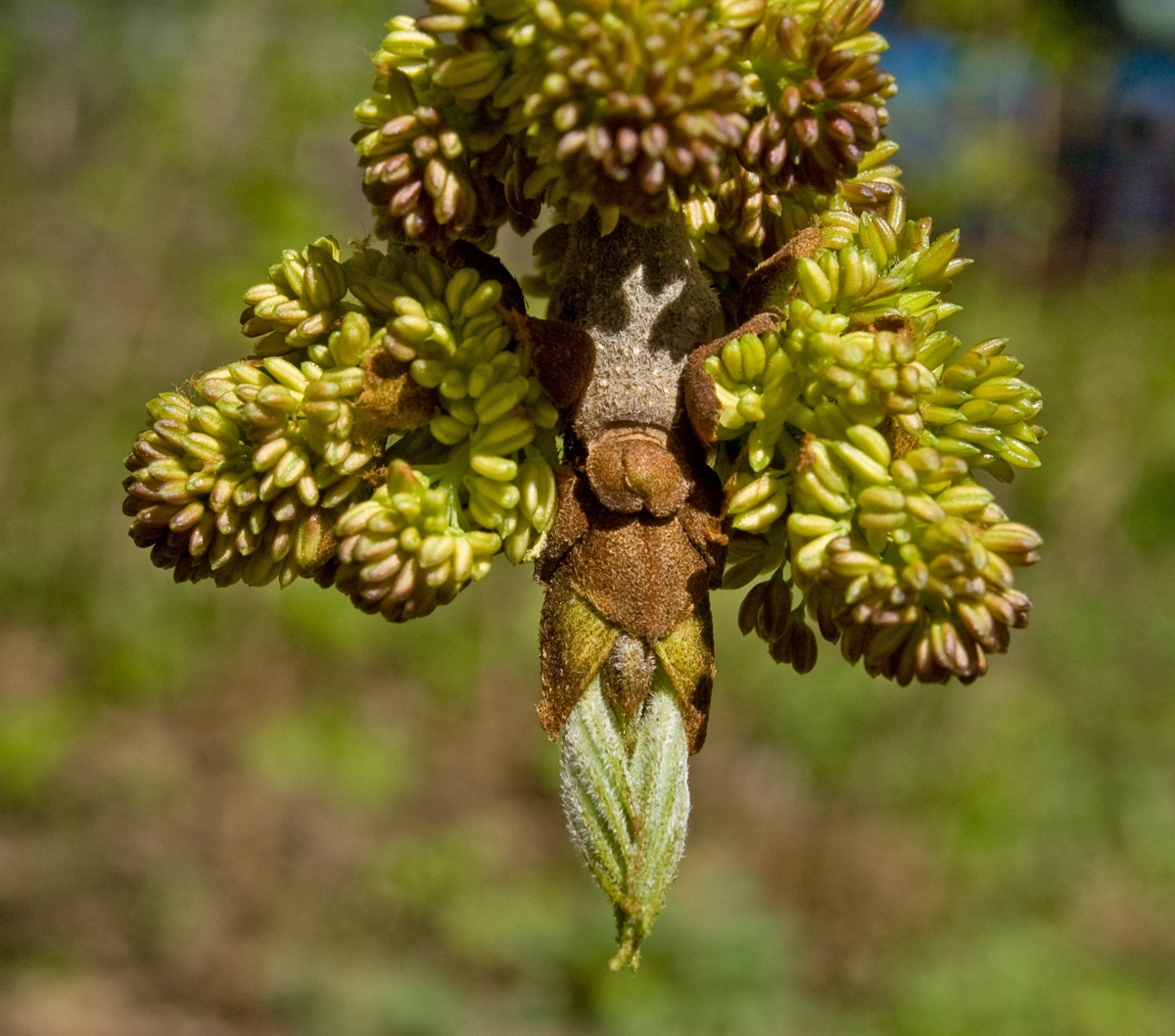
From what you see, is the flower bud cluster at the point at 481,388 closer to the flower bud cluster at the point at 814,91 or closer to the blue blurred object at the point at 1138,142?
the flower bud cluster at the point at 814,91

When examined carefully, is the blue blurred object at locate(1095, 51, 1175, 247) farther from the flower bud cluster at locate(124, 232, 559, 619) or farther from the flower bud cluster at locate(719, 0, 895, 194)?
the flower bud cluster at locate(124, 232, 559, 619)

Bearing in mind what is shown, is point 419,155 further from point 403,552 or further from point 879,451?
point 879,451

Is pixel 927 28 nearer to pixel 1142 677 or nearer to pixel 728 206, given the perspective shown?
pixel 728 206

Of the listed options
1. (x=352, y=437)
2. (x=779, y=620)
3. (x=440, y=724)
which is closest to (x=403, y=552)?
(x=352, y=437)

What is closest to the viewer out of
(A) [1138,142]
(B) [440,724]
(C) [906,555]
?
(C) [906,555]

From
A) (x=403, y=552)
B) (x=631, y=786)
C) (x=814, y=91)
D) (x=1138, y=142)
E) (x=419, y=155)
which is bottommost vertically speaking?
(x=631, y=786)

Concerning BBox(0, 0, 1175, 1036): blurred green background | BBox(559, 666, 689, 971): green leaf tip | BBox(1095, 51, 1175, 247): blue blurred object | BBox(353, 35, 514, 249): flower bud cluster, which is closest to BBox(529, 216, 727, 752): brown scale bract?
BBox(559, 666, 689, 971): green leaf tip

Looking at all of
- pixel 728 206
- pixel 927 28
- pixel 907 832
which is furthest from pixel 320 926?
pixel 728 206
